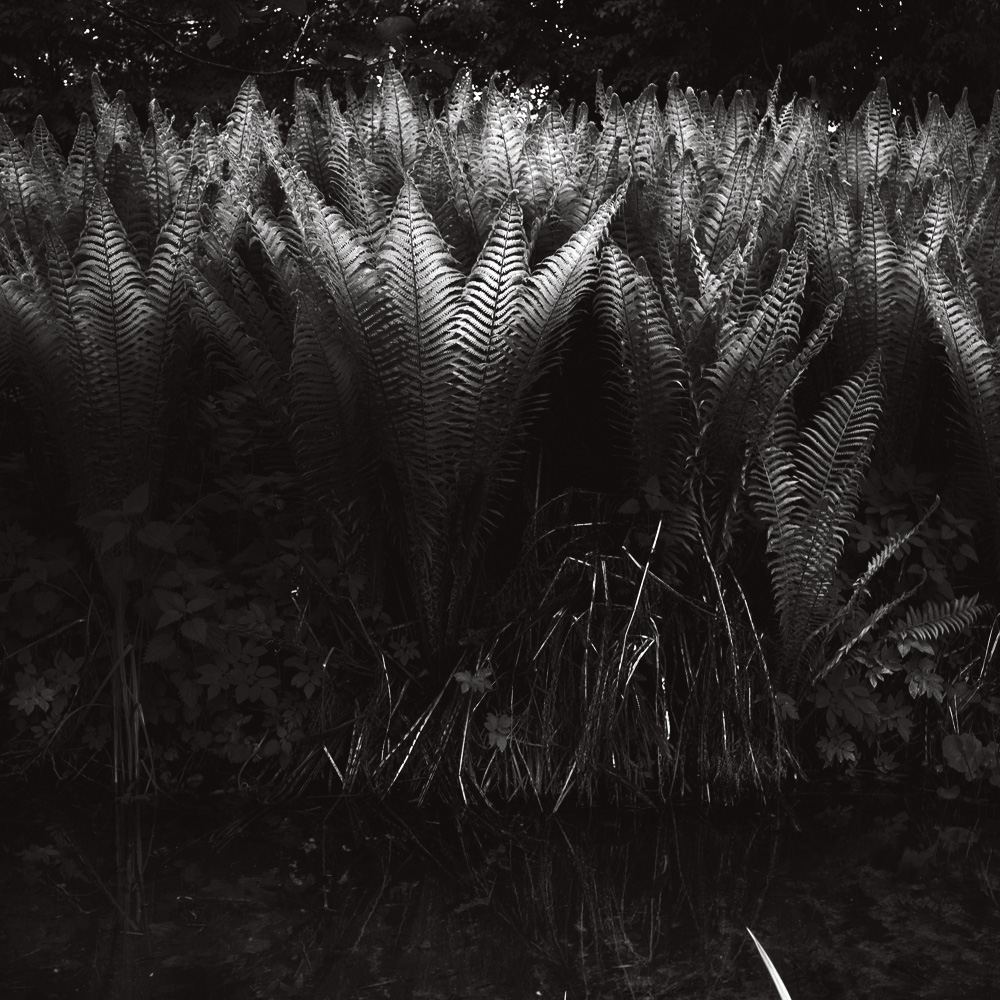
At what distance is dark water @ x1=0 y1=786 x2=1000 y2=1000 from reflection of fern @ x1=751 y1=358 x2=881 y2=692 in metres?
0.42

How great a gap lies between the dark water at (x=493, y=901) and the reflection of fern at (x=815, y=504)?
42 centimetres

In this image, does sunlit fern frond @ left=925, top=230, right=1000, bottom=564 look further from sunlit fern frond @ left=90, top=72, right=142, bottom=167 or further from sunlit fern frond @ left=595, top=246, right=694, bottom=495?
sunlit fern frond @ left=90, top=72, right=142, bottom=167

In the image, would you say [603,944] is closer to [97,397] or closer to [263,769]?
[263,769]

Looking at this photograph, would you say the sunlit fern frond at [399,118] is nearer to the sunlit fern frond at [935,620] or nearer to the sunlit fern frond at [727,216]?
the sunlit fern frond at [727,216]

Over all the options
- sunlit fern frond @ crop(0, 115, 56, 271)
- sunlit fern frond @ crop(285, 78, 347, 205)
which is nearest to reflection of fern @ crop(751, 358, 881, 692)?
sunlit fern frond @ crop(285, 78, 347, 205)

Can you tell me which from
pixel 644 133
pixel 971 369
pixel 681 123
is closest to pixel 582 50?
pixel 681 123

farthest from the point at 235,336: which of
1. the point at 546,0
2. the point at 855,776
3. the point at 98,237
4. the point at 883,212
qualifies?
the point at 546,0

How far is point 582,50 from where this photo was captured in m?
11.0

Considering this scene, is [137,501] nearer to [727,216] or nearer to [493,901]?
[493,901]

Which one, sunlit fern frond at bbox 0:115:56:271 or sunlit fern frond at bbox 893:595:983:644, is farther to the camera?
sunlit fern frond at bbox 0:115:56:271

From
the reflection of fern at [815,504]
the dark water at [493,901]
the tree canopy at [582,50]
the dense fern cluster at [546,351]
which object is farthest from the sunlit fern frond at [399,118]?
the tree canopy at [582,50]

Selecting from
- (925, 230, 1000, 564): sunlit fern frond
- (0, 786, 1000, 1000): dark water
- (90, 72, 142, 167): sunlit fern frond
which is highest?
(90, 72, 142, 167): sunlit fern frond

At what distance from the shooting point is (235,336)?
2.35m

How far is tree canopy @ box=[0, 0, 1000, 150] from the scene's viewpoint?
9.59 meters
